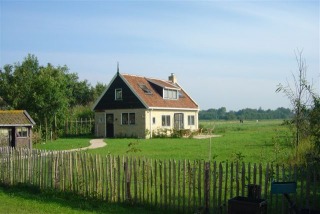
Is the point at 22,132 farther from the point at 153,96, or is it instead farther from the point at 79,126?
the point at 79,126

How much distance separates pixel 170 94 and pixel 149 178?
3266 centimetres

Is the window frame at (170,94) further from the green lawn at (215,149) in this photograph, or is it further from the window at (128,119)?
the green lawn at (215,149)

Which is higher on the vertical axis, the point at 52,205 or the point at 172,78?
the point at 172,78

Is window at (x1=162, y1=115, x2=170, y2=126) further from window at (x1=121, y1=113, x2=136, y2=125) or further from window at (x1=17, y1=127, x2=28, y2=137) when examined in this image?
Answer: window at (x1=17, y1=127, x2=28, y2=137)

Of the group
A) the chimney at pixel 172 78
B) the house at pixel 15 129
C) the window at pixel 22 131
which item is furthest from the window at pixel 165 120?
the window at pixel 22 131

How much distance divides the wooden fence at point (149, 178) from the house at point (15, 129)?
7665mm

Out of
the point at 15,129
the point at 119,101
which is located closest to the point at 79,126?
the point at 119,101

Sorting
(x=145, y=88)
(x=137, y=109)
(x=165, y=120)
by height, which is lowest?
(x=165, y=120)

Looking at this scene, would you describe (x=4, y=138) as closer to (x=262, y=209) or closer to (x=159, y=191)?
(x=159, y=191)

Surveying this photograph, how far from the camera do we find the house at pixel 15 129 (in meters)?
20.0

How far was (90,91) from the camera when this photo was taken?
65.7 metres

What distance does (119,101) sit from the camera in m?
38.3

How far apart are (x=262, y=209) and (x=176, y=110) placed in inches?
1347

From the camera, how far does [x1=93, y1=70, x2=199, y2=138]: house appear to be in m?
36.8
